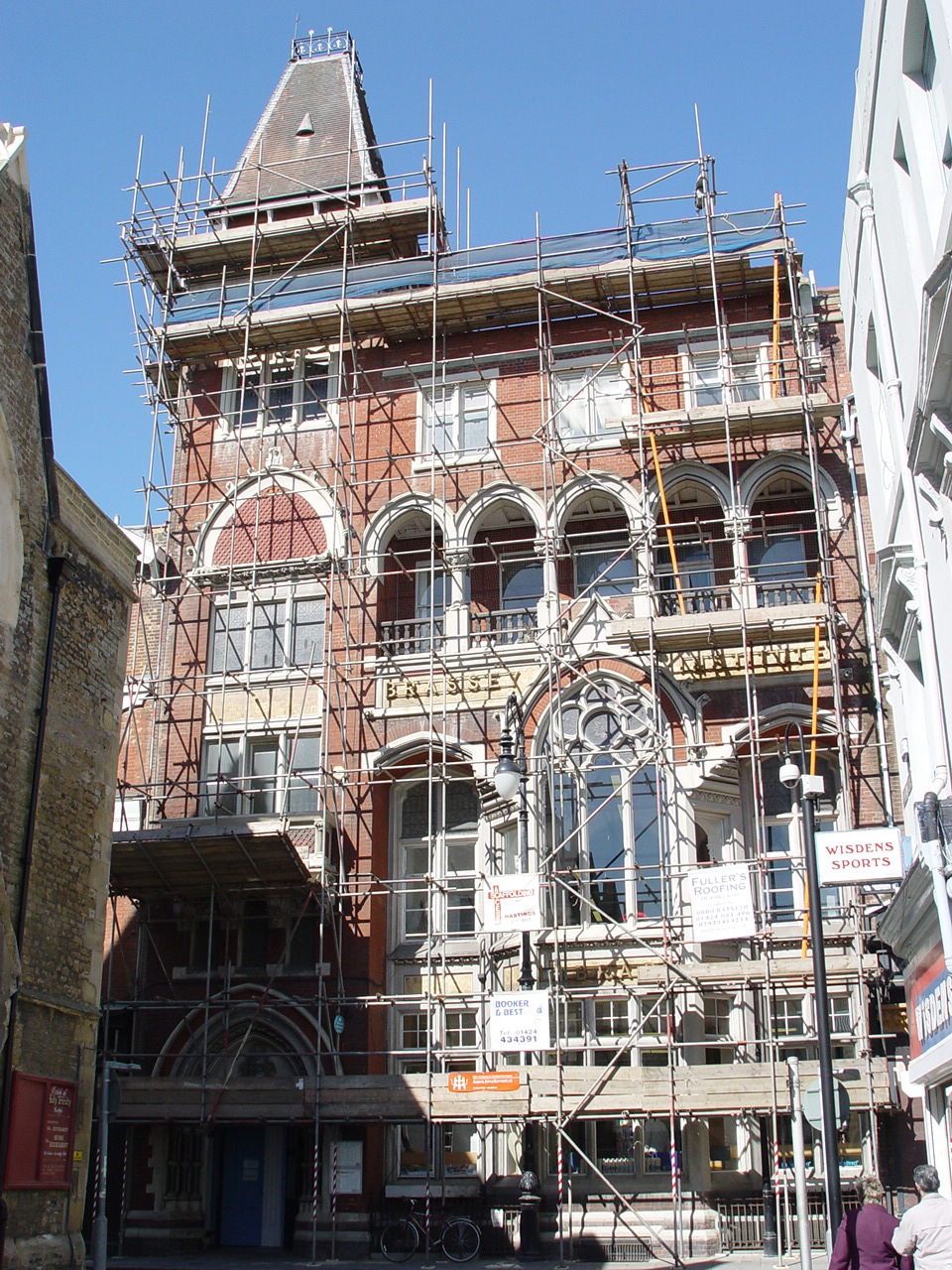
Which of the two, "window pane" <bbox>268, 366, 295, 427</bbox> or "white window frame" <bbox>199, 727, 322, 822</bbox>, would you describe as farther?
"window pane" <bbox>268, 366, 295, 427</bbox>

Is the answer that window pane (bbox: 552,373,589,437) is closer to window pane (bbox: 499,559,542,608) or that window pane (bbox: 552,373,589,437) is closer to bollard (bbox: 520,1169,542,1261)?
window pane (bbox: 499,559,542,608)

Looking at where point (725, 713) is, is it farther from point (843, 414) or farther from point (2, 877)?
point (2, 877)

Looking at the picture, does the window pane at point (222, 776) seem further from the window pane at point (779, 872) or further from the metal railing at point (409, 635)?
the window pane at point (779, 872)

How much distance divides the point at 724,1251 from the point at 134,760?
14.3 m

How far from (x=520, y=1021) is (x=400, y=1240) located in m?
4.44

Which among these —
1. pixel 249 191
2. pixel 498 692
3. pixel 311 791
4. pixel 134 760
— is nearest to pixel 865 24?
pixel 498 692

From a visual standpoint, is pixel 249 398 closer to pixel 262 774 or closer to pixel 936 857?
pixel 262 774

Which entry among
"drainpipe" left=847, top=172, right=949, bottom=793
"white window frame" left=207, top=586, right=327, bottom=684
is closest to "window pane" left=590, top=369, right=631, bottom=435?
"white window frame" left=207, top=586, right=327, bottom=684

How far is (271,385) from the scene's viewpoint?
28031 mm

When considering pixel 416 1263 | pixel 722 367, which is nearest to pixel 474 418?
pixel 722 367

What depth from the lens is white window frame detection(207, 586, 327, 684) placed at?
2634 centimetres

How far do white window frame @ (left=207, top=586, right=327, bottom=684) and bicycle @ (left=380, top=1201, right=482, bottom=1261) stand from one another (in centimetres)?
1017

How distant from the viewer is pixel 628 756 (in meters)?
23.7

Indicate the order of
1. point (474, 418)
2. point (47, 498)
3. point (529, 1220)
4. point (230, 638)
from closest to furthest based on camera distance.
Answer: point (47, 498)
point (529, 1220)
point (230, 638)
point (474, 418)
